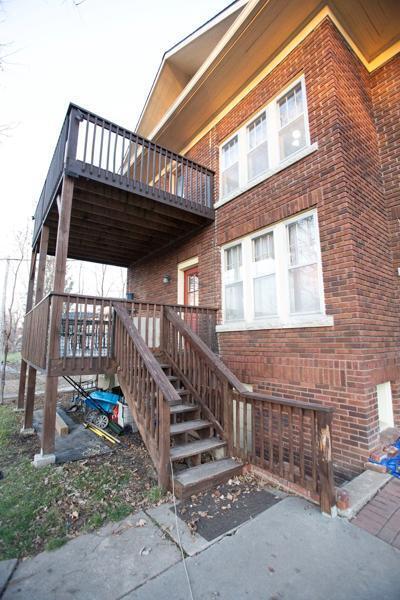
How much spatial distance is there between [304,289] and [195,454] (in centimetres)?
288

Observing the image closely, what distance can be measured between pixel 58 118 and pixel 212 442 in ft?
20.8

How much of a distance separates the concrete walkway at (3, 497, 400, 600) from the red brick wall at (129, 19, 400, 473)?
1570 mm

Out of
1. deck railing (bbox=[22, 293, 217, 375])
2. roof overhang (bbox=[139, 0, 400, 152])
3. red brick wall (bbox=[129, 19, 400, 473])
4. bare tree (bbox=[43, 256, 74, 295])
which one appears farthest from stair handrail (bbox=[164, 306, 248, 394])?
bare tree (bbox=[43, 256, 74, 295])

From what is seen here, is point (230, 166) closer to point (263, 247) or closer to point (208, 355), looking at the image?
point (263, 247)

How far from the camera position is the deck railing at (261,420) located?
285cm

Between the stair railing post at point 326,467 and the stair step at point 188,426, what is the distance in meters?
1.68

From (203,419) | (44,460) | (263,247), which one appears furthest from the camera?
(263,247)

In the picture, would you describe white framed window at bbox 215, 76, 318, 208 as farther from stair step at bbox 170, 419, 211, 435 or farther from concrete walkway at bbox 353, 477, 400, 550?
concrete walkway at bbox 353, 477, 400, 550

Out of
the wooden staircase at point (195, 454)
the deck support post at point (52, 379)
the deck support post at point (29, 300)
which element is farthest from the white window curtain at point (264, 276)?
the deck support post at point (29, 300)

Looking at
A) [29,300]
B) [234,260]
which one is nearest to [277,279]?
[234,260]

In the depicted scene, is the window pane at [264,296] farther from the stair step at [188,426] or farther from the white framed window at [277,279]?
the stair step at [188,426]

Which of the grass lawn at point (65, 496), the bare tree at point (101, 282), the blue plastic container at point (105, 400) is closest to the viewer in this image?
the grass lawn at point (65, 496)

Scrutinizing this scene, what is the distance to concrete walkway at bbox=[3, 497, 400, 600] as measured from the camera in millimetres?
1956

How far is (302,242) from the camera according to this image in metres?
4.76
